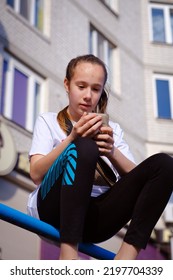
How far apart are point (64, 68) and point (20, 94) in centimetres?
160

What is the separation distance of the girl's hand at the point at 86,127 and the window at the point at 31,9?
23.1 feet

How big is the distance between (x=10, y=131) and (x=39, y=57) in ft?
6.77

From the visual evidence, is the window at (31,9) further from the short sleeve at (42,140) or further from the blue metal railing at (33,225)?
the blue metal railing at (33,225)

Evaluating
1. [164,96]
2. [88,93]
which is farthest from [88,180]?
[164,96]

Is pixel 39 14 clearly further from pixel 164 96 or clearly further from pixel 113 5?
pixel 164 96

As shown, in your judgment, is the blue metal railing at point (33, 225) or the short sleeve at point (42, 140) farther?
the short sleeve at point (42, 140)

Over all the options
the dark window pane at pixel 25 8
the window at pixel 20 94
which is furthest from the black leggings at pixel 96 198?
the dark window pane at pixel 25 8

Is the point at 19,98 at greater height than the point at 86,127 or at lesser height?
greater

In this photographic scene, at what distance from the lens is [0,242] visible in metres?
6.90

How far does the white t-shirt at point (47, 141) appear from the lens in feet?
6.95

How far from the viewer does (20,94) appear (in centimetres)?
829

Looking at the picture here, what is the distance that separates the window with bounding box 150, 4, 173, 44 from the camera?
13.2 metres

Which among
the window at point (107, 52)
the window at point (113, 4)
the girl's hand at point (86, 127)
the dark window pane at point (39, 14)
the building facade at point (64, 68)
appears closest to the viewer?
the girl's hand at point (86, 127)

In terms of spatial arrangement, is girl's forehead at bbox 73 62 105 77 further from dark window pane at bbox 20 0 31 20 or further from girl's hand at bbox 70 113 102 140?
dark window pane at bbox 20 0 31 20
